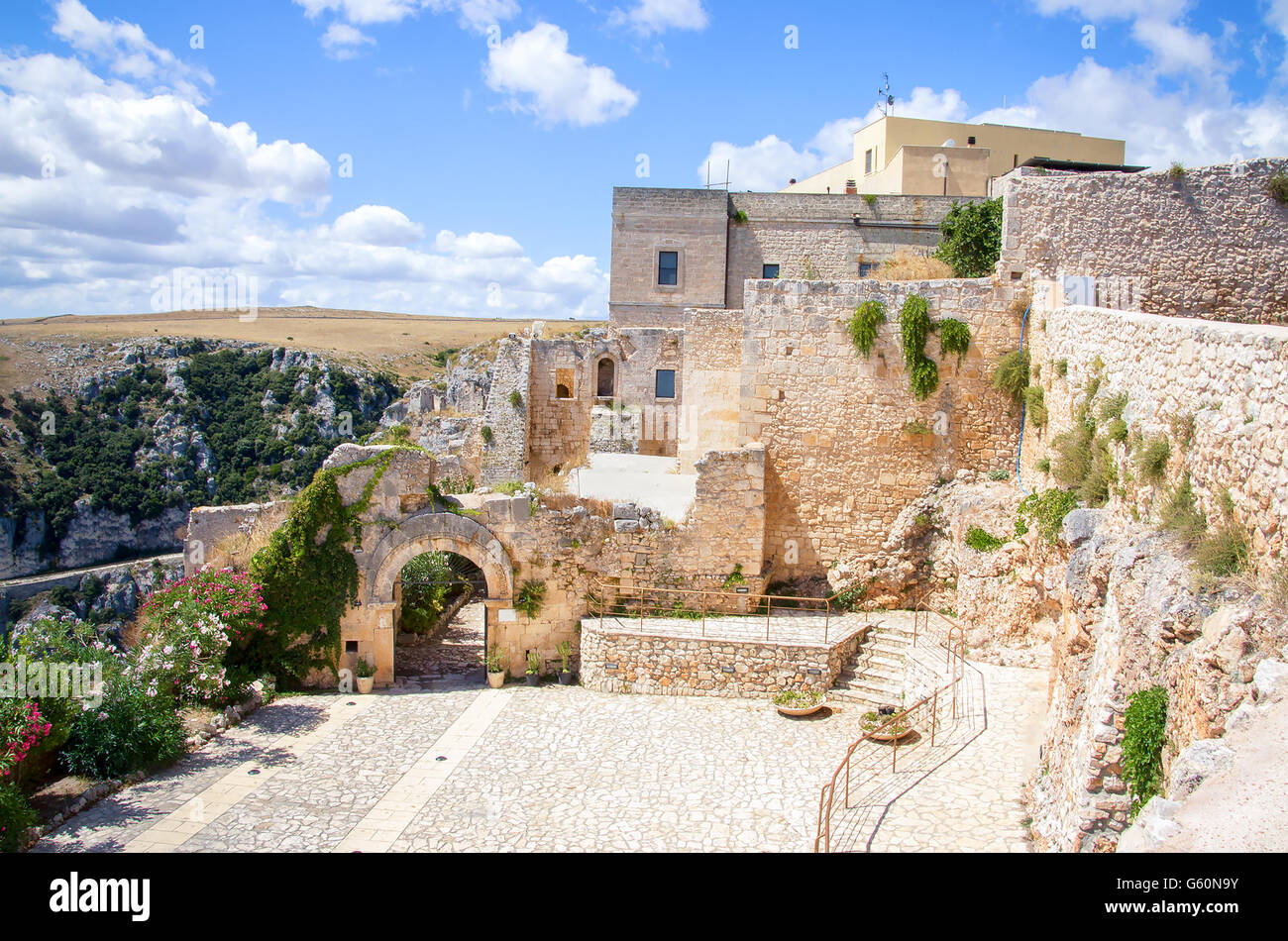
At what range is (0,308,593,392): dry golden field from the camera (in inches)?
2594

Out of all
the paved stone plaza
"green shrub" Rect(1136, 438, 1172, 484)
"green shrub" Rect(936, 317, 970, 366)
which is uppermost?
"green shrub" Rect(936, 317, 970, 366)

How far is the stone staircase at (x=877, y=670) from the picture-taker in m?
12.8

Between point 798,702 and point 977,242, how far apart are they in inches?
544

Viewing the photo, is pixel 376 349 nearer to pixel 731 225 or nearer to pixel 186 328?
pixel 186 328

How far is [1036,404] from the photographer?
14.1 meters

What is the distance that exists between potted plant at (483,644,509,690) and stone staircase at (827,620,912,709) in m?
5.86

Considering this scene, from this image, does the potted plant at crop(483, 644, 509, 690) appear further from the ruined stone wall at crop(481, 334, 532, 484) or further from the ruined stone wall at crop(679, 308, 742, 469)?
the ruined stone wall at crop(481, 334, 532, 484)

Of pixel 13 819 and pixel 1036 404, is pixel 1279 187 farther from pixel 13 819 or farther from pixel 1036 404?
pixel 13 819

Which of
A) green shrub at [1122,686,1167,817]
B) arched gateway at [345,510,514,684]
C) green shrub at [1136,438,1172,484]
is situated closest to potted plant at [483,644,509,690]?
arched gateway at [345,510,514,684]

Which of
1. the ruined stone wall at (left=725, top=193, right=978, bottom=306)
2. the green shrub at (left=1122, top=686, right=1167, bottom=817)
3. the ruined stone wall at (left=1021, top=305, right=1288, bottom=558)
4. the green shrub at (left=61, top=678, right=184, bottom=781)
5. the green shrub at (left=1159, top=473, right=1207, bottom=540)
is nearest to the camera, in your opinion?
the ruined stone wall at (left=1021, top=305, right=1288, bottom=558)

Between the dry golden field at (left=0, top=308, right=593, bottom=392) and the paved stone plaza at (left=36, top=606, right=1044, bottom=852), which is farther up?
the dry golden field at (left=0, top=308, right=593, bottom=392)

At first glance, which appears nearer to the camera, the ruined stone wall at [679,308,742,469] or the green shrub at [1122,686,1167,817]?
the green shrub at [1122,686,1167,817]
